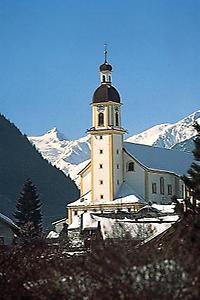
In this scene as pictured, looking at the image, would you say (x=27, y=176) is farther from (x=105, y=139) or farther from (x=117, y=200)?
(x=117, y=200)

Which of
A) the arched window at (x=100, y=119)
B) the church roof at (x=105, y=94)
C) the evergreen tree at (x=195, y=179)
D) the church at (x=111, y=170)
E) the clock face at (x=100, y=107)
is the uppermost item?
the church roof at (x=105, y=94)

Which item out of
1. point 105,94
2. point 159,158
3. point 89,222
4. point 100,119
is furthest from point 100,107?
point 89,222

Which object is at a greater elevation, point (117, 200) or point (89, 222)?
point (117, 200)

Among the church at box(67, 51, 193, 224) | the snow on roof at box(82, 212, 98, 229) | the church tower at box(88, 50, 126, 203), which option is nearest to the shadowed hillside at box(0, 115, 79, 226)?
the church at box(67, 51, 193, 224)

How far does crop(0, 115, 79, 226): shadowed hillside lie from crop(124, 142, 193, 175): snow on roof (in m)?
37.6

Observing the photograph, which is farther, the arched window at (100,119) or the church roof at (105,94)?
the arched window at (100,119)

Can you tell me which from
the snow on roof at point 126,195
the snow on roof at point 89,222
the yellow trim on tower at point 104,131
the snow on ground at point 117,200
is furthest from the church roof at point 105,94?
the snow on roof at point 89,222

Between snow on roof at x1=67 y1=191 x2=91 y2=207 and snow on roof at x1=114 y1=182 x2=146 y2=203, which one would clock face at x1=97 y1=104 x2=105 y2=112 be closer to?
snow on roof at x1=114 y1=182 x2=146 y2=203

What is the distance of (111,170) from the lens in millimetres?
99688

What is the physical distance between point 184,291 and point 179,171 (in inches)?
3897

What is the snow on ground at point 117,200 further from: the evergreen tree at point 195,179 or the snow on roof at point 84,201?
the evergreen tree at point 195,179

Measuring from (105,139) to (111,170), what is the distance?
4141 mm

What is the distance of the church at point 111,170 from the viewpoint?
324 ft

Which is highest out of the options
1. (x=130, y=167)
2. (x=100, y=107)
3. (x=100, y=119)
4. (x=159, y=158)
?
(x=100, y=107)
